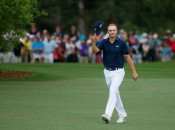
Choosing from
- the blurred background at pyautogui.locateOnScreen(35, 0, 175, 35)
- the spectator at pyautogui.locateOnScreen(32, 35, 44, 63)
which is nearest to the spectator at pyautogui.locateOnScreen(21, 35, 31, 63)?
the spectator at pyautogui.locateOnScreen(32, 35, 44, 63)

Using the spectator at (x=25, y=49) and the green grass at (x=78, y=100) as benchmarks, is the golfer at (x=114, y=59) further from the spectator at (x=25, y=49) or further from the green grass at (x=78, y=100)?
the spectator at (x=25, y=49)

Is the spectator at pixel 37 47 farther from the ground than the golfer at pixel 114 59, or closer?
closer

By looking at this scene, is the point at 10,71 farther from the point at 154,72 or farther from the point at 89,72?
the point at 154,72

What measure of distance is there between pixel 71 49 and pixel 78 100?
2127 centimetres

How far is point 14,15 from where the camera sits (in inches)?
1101

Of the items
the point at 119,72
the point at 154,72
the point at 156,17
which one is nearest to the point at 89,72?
the point at 154,72

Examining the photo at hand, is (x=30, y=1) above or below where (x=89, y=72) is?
above

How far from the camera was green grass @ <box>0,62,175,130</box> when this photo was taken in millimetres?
16953

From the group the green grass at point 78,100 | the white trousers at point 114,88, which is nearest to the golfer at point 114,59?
the white trousers at point 114,88

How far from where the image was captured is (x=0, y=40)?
95.6 feet

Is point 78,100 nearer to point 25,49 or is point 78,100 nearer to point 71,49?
point 25,49

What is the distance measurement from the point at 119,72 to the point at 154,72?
52.4 ft

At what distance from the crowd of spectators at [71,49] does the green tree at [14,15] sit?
10.7 m

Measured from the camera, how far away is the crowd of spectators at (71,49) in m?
41.7
